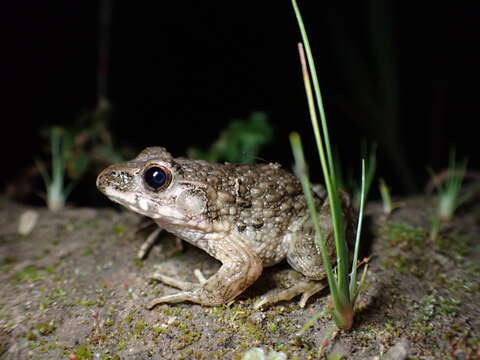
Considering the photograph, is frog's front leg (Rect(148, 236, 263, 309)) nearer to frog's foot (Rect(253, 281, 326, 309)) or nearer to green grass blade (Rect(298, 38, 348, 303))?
frog's foot (Rect(253, 281, 326, 309))

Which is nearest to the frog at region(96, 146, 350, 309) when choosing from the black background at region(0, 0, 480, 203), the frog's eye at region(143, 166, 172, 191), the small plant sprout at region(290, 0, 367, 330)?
the frog's eye at region(143, 166, 172, 191)

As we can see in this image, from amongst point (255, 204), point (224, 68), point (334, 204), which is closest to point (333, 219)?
point (334, 204)

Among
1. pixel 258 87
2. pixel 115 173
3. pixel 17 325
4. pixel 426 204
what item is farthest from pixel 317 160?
pixel 17 325

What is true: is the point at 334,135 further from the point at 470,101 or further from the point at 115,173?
the point at 115,173

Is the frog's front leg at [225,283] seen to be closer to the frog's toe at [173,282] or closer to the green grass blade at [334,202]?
the frog's toe at [173,282]

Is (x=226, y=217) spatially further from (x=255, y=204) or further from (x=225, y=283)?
(x=225, y=283)

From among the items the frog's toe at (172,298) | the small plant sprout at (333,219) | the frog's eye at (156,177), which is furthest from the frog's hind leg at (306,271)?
the frog's eye at (156,177)
